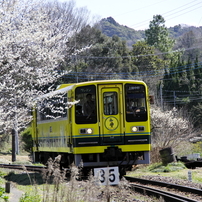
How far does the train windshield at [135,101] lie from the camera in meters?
13.7

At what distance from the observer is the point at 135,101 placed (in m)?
13.8

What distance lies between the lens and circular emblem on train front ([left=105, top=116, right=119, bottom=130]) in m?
13.5

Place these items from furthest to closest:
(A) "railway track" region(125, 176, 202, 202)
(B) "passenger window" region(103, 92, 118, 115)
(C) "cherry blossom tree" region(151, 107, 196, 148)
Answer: (C) "cherry blossom tree" region(151, 107, 196, 148) → (B) "passenger window" region(103, 92, 118, 115) → (A) "railway track" region(125, 176, 202, 202)

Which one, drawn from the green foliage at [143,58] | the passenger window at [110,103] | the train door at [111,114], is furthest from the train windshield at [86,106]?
the green foliage at [143,58]

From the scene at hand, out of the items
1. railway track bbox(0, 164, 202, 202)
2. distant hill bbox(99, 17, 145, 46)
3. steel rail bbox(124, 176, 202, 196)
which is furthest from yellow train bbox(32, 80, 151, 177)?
distant hill bbox(99, 17, 145, 46)

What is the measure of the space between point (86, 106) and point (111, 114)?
0.79 m

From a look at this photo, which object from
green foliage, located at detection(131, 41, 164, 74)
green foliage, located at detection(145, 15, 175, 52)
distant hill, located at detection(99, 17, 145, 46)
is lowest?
green foliage, located at detection(131, 41, 164, 74)

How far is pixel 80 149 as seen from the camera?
526 inches

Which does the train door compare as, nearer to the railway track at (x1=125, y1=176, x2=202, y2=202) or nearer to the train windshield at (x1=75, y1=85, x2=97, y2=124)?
the train windshield at (x1=75, y1=85, x2=97, y2=124)

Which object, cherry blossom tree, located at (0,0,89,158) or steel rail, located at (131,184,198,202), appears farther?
steel rail, located at (131,184,198,202)

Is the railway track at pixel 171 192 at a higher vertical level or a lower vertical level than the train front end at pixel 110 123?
lower

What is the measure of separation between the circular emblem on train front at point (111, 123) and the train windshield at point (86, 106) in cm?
37

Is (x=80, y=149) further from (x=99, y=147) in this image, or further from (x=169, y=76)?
(x=169, y=76)

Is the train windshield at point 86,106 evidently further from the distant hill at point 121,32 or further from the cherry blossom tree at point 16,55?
the distant hill at point 121,32
